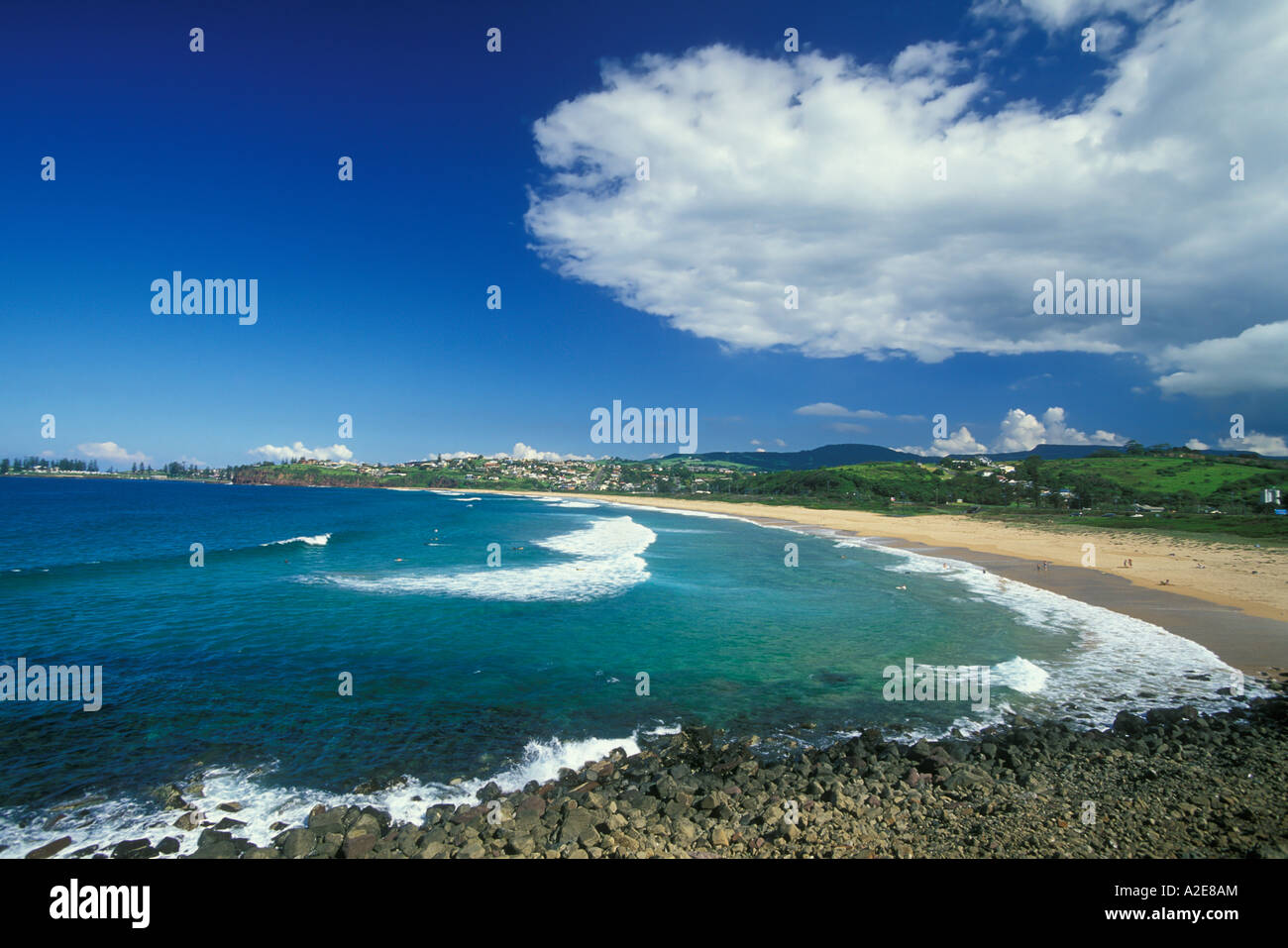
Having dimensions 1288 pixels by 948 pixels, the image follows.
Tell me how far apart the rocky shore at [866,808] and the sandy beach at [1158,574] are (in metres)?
10.1

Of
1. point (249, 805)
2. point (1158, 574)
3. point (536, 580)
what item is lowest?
point (536, 580)

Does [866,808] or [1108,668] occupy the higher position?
[866,808]

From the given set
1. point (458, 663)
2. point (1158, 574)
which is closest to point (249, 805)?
point (458, 663)

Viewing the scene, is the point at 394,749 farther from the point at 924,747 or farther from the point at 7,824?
the point at 924,747

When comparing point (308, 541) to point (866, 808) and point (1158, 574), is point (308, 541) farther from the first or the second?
point (1158, 574)

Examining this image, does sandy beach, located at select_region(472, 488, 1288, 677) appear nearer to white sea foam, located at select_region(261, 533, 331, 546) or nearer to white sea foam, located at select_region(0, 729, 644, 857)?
white sea foam, located at select_region(0, 729, 644, 857)

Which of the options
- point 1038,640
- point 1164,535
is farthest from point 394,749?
point 1164,535

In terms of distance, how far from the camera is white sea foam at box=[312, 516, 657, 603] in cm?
2739

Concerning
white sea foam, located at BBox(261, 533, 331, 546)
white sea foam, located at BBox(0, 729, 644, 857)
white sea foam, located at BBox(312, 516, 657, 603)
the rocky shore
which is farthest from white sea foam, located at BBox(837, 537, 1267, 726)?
white sea foam, located at BBox(261, 533, 331, 546)

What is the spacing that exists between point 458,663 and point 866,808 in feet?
41.7

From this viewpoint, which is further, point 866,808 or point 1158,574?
point 1158,574

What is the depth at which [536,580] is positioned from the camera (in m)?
30.8

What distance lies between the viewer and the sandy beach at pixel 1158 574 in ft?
64.8

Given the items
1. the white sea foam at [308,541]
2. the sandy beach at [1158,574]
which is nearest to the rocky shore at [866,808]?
the sandy beach at [1158,574]
